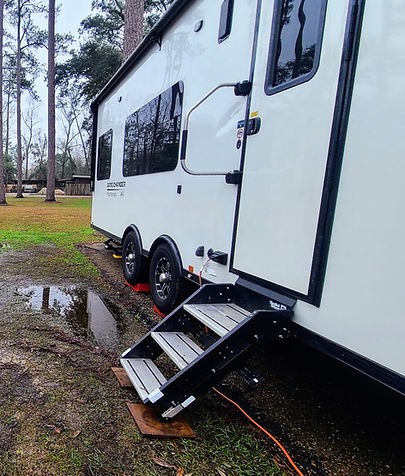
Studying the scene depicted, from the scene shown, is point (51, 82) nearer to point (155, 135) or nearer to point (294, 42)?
point (155, 135)

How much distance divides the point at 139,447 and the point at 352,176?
63.9 inches

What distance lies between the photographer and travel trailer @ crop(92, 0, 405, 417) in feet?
5.14

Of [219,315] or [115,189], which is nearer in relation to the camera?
[219,315]

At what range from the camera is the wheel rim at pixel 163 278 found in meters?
3.69

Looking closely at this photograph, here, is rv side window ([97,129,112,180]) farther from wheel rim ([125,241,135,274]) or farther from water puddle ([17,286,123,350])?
water puddle ([17,286,123,350])

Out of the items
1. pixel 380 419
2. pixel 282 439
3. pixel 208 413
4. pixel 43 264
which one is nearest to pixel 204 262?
pixel 208 413

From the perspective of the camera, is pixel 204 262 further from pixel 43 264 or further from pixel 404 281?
pixel 43 264

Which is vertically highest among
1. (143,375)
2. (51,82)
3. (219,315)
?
(51,82)

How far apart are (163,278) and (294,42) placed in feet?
7.81

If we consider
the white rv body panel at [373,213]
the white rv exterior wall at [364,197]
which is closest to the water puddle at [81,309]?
the white rv exterior wall at [364,197]

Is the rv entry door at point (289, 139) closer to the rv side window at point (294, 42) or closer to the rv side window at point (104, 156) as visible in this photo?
the rv side window at point (294, 42)

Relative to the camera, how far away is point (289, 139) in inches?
81.9

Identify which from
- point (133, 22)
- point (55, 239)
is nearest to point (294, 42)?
point (55, 239)

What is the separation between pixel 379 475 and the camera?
179cm
